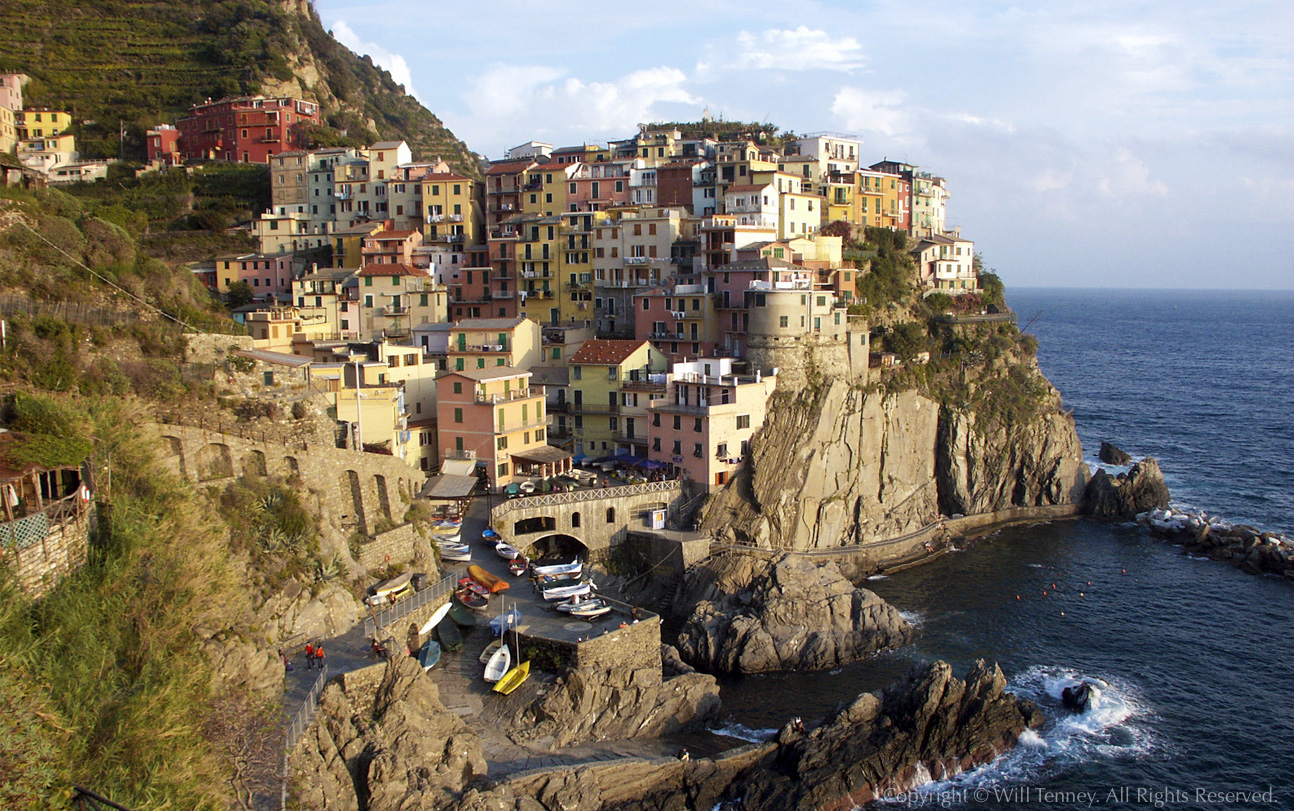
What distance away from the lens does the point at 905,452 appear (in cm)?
5597

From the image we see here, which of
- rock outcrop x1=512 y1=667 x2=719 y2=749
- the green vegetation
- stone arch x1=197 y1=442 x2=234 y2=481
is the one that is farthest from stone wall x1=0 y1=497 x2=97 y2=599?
rock outcrop x1=512 y1=667 x2=719 y2=749

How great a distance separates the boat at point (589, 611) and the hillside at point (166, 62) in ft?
215

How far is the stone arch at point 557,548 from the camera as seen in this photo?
1747 inches

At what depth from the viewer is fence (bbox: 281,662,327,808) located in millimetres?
22141

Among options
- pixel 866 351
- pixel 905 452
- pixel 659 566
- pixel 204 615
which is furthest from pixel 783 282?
pixel 204 615

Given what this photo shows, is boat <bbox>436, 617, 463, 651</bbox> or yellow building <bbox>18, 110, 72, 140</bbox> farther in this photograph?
yellow building <bbox>18, 110, 72, 140</bbox>

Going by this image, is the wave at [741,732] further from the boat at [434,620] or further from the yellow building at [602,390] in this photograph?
the yellow building at [602,390]

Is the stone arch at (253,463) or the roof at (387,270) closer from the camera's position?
the stone arch at (253,463)

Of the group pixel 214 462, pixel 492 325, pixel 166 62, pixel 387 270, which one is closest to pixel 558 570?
pixel 214 462

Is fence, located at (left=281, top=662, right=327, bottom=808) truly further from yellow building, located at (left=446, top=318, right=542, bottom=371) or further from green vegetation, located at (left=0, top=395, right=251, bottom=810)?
yellow building, located at (left=446, top=318, right=542, bottom=371)

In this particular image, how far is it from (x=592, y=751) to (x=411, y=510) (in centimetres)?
1286

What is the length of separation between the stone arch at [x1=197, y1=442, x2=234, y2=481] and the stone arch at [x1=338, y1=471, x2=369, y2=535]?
4.47m

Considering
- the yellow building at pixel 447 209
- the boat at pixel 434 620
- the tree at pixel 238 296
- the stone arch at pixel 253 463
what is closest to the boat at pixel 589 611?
the boat at pixel 434 620

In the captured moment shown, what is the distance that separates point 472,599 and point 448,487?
9139 mm
